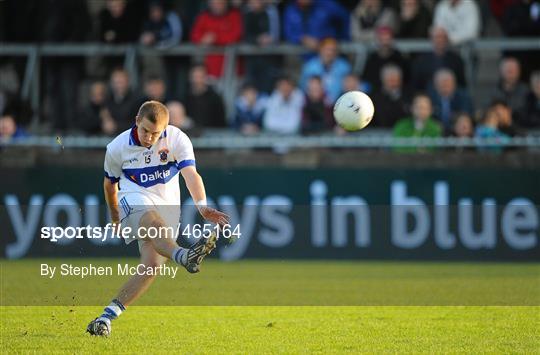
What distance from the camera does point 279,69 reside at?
19188mm

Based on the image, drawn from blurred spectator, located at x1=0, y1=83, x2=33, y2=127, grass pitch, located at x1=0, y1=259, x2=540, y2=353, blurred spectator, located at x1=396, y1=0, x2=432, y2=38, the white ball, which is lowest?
grass pitch, located at x1=0, y1=259, x2=540, y2=353

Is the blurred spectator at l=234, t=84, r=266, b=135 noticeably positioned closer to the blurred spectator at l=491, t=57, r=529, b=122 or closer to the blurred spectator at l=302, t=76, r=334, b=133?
the blurred spectator at l=302, t=76, r=334, b=133

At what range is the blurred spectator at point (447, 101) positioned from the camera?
17367mm

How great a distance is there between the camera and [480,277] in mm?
14383

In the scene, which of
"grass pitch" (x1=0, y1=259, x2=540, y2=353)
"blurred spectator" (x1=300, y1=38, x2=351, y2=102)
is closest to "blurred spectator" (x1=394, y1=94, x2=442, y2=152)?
"blurred spectator" (x1=300, y1=38, x2=351, y2=102)

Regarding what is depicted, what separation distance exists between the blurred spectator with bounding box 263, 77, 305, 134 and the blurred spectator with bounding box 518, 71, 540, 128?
3.40m

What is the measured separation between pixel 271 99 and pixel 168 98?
2.23 m

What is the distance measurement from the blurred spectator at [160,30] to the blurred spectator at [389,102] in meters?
3.93

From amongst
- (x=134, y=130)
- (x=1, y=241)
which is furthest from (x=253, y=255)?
(x=134, y=130)

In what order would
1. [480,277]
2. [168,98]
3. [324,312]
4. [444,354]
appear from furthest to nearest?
[168,98]
[480,277]
[324,312]
[444,354]

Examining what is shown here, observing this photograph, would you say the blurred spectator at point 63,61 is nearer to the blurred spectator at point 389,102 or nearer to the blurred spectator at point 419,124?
the blurred spectator at point 389,102

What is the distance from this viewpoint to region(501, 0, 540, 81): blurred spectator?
18516 millimetres

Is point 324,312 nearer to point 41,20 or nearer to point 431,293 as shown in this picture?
point 431,293

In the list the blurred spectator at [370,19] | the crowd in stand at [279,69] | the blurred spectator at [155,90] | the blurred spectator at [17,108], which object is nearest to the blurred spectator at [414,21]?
the crowd in stand at [279,69]
